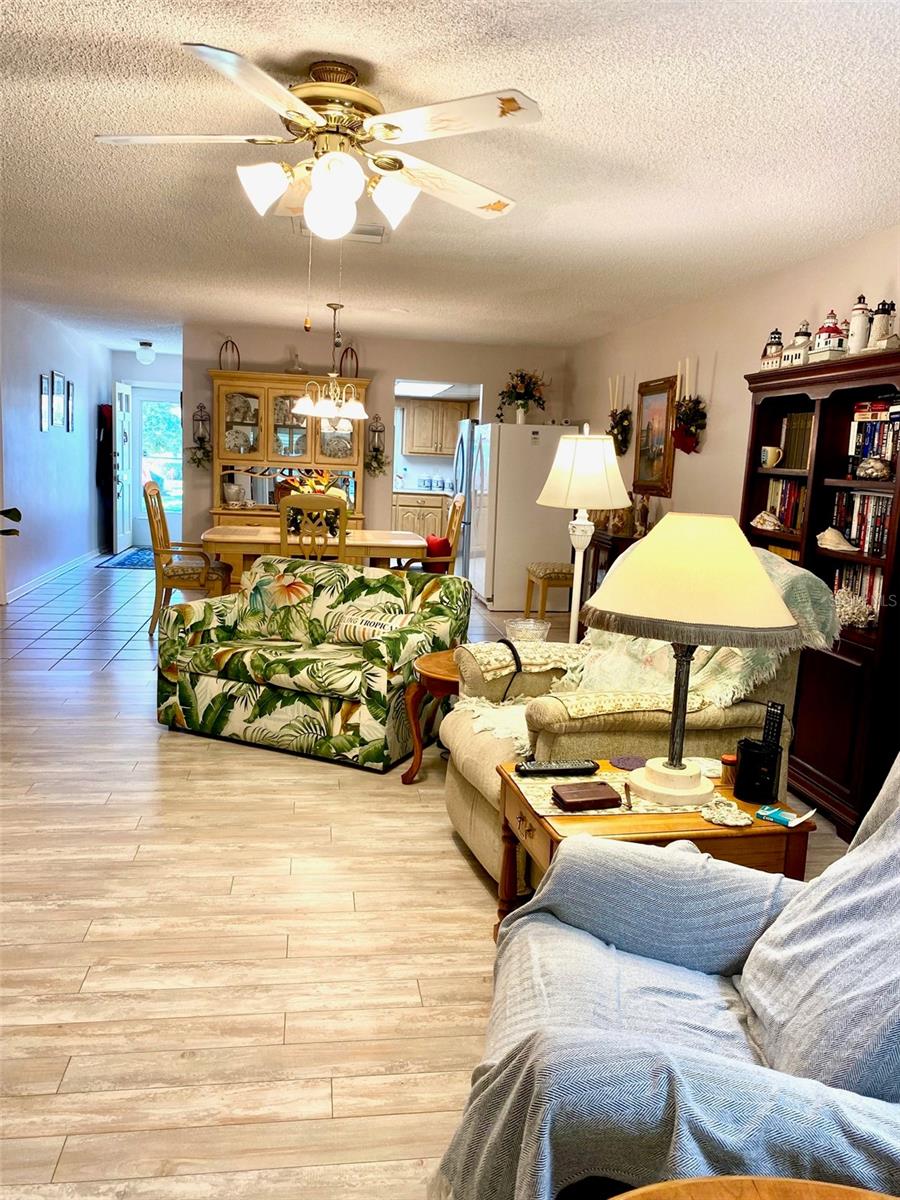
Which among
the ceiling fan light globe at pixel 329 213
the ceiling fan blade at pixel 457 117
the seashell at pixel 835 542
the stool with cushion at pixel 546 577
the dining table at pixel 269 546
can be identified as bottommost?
the stool with cushion at pixel 546 577

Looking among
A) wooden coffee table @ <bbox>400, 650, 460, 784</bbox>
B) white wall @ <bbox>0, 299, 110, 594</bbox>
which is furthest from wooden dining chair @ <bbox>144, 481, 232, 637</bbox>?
wooden coffee table @ <bbox>400, 650, 460, 784</bbox>

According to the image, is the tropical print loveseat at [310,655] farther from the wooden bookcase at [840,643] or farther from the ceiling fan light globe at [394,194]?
the ceiling fan light globe at [394,194]

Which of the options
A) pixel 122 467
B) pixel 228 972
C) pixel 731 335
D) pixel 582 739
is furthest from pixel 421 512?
pixel 228 972

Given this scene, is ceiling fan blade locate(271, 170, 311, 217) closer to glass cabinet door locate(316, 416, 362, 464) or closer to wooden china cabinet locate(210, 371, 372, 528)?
wooden china cabinet locate(210, 371, 372, 528)

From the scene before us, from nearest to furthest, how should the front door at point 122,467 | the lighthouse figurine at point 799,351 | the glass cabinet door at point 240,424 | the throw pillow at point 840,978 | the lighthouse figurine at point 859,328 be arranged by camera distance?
1. the throw pillow at point 840,978
2. the lighthouse figurine at point 859,328
3. the lighthouse figurine at point 799,351
4. the glass cabinet door at point 240,424
5. the front door at point 122,467

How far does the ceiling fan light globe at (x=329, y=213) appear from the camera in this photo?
2.40 meters

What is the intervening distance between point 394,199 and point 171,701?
8.66 feet

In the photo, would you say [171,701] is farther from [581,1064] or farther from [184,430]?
[184,430]

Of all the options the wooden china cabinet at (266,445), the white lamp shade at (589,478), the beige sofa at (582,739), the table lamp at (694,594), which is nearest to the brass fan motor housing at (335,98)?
the white lamp shade at (589,478)

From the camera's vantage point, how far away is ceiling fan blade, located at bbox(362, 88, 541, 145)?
6.76ft

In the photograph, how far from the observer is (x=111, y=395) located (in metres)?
11.0

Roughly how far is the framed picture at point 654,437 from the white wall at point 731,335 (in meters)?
0.11

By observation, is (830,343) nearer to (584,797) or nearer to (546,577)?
(584,797)

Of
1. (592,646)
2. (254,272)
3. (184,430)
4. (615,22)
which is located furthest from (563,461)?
Result: (184,430)
